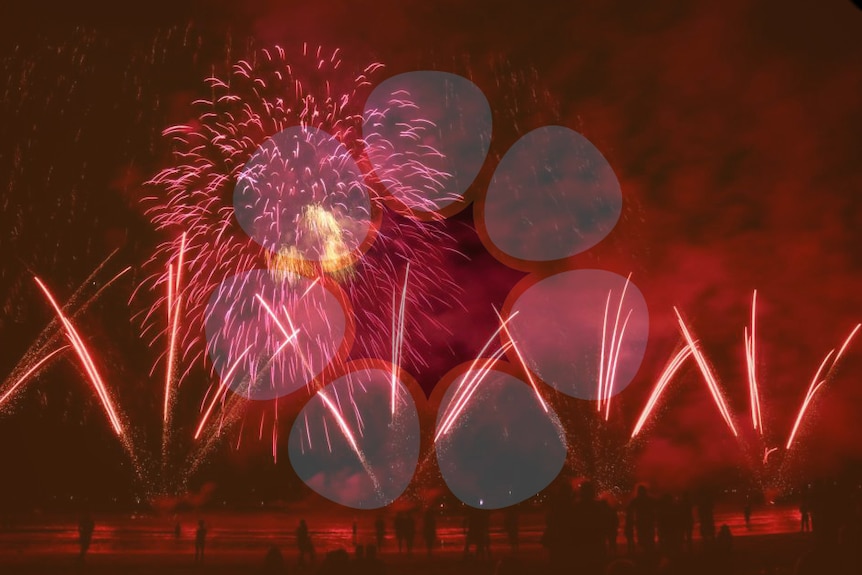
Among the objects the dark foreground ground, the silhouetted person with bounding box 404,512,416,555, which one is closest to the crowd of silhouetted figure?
the dark foreground ground

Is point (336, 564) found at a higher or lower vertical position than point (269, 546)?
higher

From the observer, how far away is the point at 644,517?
839 centimetres

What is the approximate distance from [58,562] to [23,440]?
3222 cm

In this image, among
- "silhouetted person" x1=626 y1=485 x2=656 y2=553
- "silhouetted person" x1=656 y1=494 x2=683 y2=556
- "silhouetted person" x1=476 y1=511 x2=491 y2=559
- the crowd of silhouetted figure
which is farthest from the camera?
"silhouetted person" x1=476 y1=511 x2=491 y2=559

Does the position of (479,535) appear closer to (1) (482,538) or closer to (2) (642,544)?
(1) (482,538)

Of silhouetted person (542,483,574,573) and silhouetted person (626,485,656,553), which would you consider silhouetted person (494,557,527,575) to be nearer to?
silhouetted person (542,483,574,573)

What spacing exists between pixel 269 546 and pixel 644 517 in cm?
796

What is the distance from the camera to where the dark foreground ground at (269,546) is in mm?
10227

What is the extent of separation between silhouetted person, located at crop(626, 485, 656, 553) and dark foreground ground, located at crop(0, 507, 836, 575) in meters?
0.66

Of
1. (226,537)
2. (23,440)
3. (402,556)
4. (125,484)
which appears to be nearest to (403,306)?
(402,556)

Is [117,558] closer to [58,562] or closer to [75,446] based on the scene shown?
[58,562]

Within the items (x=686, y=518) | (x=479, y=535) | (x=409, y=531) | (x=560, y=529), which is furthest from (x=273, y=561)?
(x=409, y=531)

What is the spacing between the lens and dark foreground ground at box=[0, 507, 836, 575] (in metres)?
10.2

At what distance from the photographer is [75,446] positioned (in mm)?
39406
